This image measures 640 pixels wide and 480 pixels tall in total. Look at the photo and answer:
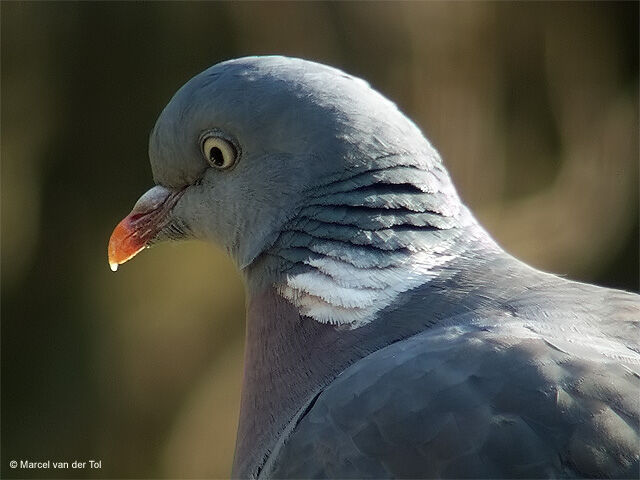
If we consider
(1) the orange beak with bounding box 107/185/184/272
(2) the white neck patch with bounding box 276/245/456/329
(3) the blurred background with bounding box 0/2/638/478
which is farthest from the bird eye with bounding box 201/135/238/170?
(3) the blurred background with bounding box 0/2/638/478

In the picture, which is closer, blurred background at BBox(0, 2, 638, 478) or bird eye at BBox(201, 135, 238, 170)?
bird eye at BBox(201, 135, 238, 170)

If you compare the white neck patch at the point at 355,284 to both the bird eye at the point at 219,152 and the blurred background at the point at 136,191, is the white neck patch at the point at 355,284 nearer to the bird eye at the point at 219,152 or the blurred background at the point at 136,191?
the bird eye at the point at 219,152

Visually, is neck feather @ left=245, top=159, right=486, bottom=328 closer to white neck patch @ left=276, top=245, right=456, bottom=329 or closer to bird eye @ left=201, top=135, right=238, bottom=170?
white neck patch @ left=276, top=245, right=456, bottom=329

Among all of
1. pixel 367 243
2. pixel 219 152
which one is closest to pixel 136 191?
pixel 219 152

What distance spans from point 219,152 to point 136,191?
14.2 feet

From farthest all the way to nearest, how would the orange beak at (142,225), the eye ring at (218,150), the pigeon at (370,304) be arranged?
1. the orange beak at (142,225)
2. the eye ring at (218,150)
3. the pigeon at (370,304)

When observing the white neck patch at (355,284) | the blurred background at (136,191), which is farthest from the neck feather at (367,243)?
the blurred background at (136,191)

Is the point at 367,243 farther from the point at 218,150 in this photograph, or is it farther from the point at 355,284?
the point at 218,150

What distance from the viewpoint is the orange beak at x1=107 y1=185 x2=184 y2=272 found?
3.19m

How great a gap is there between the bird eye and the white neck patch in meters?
0.46

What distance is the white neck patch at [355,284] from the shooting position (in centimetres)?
257

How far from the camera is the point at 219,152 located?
295 centimetres

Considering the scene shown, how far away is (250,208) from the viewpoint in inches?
113

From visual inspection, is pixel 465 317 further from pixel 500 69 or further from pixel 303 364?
pixel 500 69
